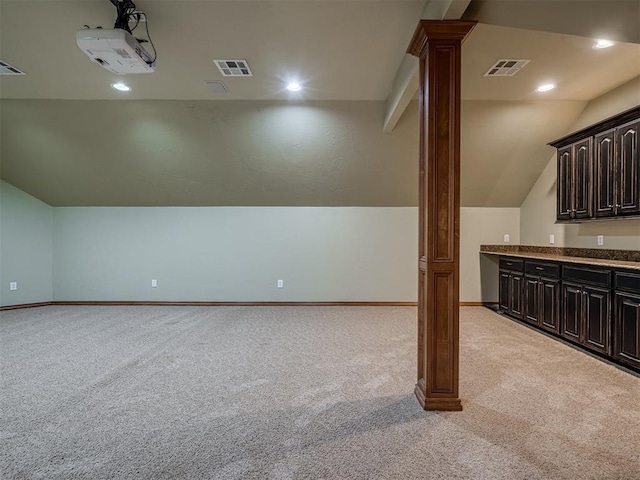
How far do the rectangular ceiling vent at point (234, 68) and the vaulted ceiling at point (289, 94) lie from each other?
96 millimetres

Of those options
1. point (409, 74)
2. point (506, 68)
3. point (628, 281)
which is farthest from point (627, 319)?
point (409, 74)

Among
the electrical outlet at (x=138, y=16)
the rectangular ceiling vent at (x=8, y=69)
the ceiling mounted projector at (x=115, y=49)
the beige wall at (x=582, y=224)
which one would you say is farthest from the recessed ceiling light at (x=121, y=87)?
the beige wall at (x=582, y=224)

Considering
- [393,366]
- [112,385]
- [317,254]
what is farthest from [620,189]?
[112,385]

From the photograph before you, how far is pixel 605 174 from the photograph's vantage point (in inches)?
138

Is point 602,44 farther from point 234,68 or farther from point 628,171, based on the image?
point 234,68

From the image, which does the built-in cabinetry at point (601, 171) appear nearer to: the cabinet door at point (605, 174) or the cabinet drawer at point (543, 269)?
the cabinet door at point (605, 174)

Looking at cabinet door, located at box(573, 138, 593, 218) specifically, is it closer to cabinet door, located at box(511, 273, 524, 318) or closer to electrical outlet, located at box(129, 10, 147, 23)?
cabinet door, located at box(511, 273, 524, 318)

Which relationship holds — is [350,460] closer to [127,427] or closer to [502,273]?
[127,427]

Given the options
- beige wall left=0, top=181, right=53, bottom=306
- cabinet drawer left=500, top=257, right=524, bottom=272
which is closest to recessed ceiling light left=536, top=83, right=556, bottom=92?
cabinet drawer left=500, top=257, right=524, bottom=272

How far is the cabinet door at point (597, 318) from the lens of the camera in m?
3.16

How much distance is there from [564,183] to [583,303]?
1.50 m

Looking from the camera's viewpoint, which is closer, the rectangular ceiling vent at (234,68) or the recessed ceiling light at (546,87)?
the rectangular ceiling vent at (234,68)

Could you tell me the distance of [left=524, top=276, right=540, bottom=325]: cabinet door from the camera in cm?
421

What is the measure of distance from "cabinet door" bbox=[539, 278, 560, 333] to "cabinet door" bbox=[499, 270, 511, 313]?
29.1 inches
